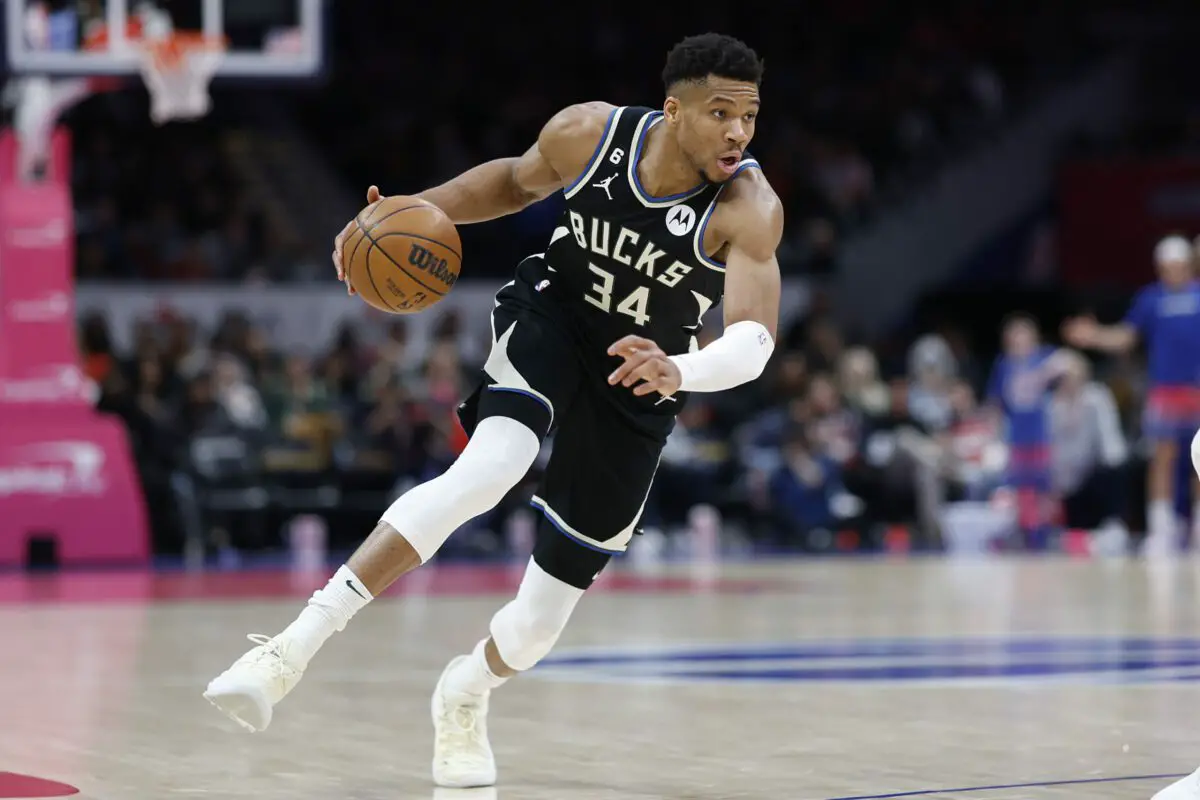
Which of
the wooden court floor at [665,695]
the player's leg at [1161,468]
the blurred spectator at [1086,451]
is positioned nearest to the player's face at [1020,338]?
the blurred spectator at [1086,451]

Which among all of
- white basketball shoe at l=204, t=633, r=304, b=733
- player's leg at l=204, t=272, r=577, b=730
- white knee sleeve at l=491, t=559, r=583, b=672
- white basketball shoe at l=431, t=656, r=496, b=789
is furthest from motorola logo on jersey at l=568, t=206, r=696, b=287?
white basketball shoe at l=204, t=633, r=304, b=733

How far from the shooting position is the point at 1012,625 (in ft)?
30.4

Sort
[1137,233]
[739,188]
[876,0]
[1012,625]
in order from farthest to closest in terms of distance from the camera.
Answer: [876,0] < [1137,233] < [1012,625] < [739,188]

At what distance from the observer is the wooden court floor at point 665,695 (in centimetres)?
506

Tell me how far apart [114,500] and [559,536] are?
8.43 metres

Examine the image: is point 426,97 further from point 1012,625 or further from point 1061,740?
point 1061,740

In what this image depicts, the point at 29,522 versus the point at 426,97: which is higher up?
the point at 426,97

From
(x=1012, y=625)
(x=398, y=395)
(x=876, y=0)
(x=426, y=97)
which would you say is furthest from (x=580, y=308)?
(x=876, y=0)

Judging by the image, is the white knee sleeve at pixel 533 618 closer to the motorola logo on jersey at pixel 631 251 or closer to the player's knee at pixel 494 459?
the player's knee at pixel 494 459

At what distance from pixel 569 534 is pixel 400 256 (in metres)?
0.86

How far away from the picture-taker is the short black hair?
16.6 ft

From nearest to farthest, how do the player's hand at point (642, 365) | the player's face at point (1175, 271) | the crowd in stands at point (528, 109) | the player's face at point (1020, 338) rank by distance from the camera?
the player's hand at point (642, 365) → the player's face at point (1175, 271) → the player's face at point (1020, 338) → the crowd in stands at point (528, 109)

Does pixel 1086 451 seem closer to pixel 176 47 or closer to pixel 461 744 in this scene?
pixel 176 47

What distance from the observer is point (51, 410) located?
42.9 ft
